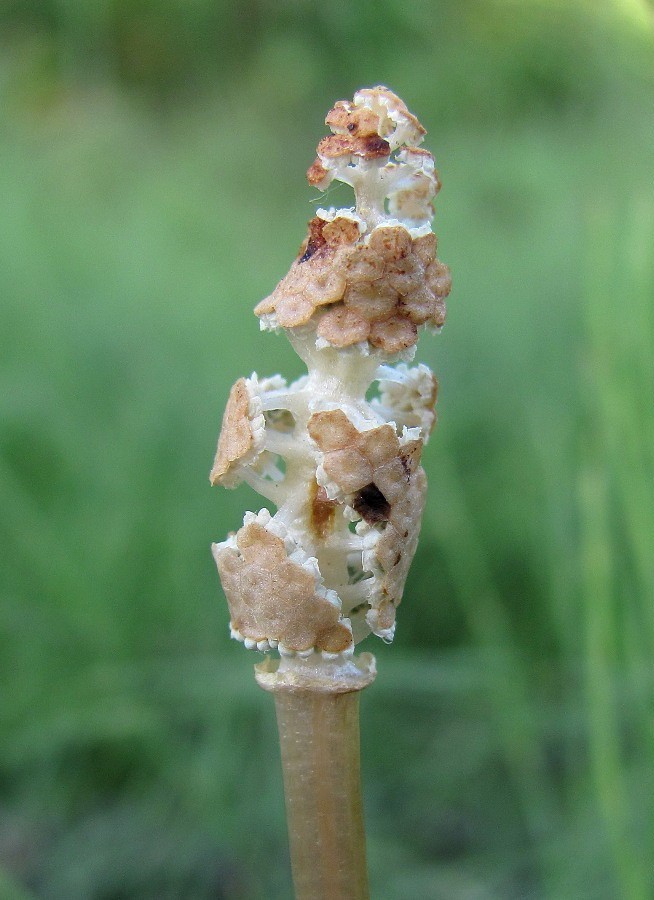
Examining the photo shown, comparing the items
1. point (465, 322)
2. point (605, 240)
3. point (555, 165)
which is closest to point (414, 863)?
point (605, 240)

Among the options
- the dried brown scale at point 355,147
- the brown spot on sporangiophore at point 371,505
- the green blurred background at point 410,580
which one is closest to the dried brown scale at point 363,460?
the brown spot on sporangiophore at point 371,505

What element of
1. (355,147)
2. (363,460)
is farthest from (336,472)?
(355,147)

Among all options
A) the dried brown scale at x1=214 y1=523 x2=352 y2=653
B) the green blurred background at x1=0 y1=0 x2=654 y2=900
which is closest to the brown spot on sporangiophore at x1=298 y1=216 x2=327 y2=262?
the dried brown scale at x1=214 y1=523 x2=352 y2=653

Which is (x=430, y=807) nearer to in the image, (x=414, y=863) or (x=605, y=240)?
(x=414, y=863)

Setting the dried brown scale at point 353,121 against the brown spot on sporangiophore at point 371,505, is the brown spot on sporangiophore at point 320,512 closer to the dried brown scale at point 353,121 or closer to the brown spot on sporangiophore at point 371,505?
the brown spot on sporangiophore at point 371,505

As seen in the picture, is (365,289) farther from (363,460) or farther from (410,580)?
(410,580)

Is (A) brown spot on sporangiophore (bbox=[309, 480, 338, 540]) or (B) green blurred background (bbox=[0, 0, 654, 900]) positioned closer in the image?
(A) brown spot on sporangiophore (bbox=[309, 480, 338, 540])

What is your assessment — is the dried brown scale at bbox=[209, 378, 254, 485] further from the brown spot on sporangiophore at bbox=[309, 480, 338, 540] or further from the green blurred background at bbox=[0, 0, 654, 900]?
the green blurred background at bbox=[0, 0, 654, 900]

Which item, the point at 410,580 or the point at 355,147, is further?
the point at 410,580
